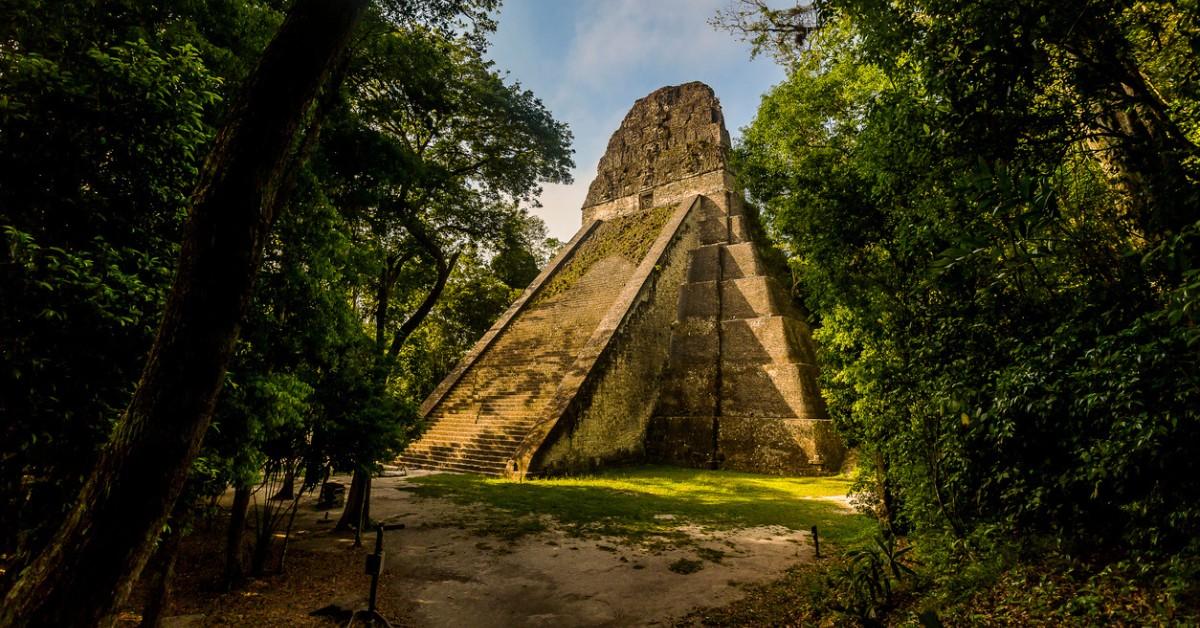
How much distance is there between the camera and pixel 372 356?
595 centimetres

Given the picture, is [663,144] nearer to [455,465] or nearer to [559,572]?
[455,465]

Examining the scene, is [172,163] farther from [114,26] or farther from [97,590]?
[97,590]

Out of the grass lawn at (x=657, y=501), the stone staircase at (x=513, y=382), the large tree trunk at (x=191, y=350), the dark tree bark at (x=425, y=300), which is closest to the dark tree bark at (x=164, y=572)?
the large tree trunk at (x=191, y=350)

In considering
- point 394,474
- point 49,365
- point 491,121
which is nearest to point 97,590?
point 49,365

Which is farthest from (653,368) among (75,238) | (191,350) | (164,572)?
(191,350)

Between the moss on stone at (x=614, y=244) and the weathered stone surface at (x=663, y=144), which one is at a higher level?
the weathered stone surface at (x=663, y=144)

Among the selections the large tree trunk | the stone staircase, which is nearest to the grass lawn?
the stone staircase

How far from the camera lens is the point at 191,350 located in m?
2.10

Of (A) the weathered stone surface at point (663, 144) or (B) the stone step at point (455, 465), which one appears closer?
(B) the stone step at point (455, 465)

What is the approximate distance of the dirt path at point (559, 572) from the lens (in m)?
4.41

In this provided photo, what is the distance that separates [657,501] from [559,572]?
4.39 m

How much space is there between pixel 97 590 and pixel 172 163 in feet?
8.28

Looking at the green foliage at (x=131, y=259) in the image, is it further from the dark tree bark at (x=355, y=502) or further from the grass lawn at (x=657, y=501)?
the grass lawn at (x=657, y=501)

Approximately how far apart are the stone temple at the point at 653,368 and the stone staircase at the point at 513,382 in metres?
0.05
